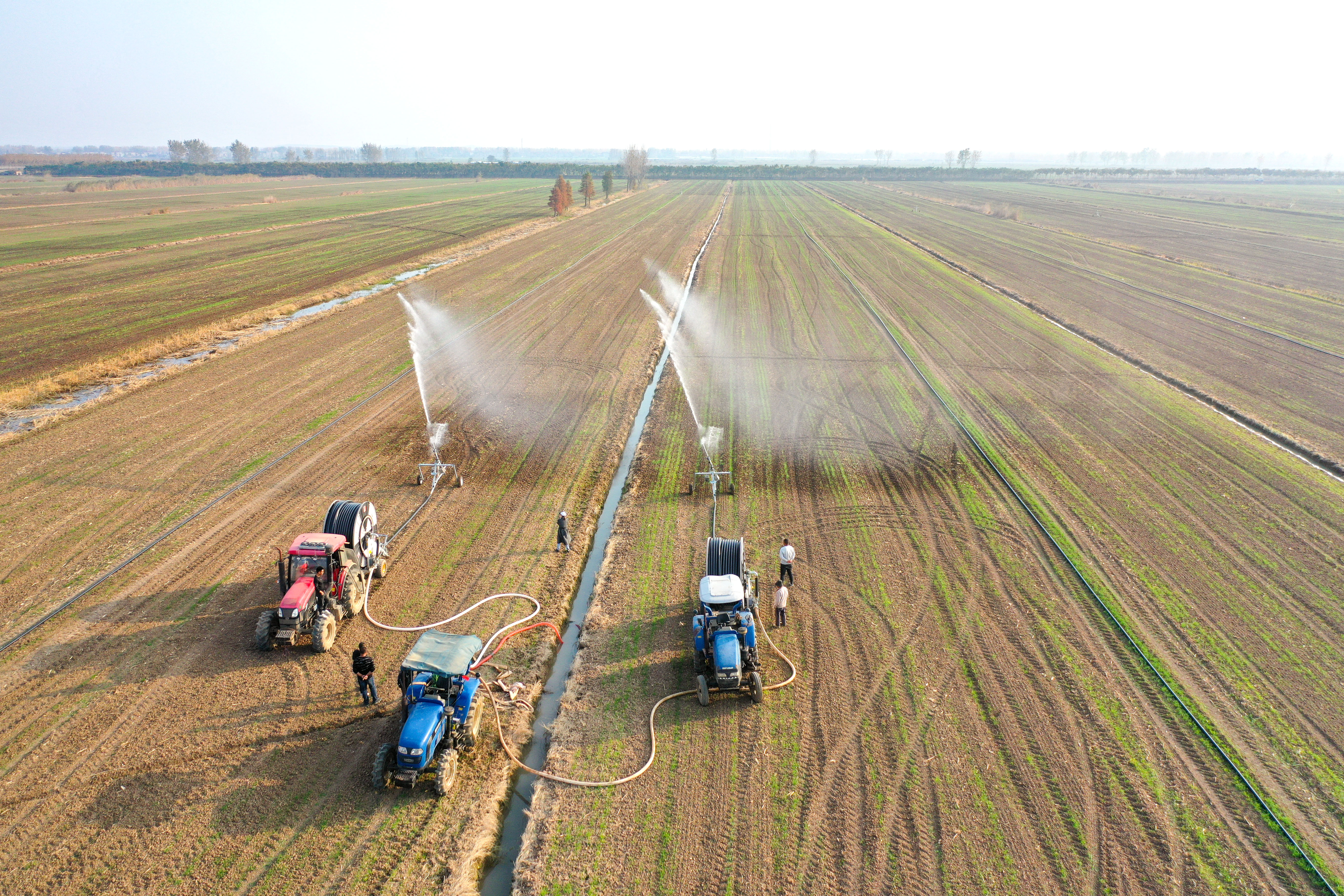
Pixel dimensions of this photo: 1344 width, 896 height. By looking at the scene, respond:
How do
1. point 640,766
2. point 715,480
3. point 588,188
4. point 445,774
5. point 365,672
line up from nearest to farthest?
1. point 445,774
2. point 640,766
3. point 365,672
4. point 715,480
5. point 588,188

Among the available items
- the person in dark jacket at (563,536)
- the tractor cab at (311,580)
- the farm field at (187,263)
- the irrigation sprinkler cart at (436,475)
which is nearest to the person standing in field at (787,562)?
the person in dark jacket at (563,536)

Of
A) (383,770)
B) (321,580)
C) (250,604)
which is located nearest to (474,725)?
(383,770)

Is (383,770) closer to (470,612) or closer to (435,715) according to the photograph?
(435,715)

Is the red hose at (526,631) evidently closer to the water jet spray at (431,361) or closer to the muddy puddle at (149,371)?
the water jet spray at (431,361)

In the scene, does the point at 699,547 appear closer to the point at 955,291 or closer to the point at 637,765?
the point at 637,765

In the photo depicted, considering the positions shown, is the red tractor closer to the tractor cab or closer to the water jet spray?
the tractor cab

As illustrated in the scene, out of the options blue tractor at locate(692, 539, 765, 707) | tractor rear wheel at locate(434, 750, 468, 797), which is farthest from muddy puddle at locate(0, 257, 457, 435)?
blue tractor at locate(692, 539, 765, 707)
